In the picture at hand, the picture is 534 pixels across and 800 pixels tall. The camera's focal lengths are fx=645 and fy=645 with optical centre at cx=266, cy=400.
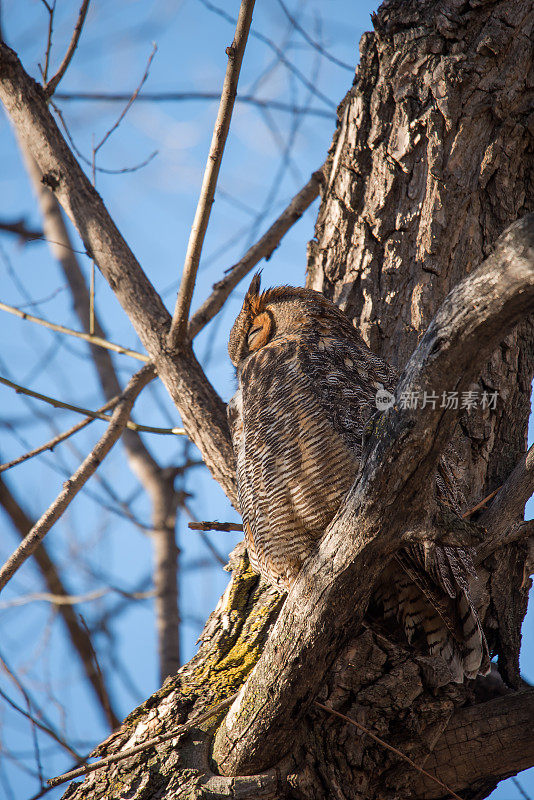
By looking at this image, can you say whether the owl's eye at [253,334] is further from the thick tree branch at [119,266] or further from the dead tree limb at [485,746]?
the dead tree limb at [485,746]

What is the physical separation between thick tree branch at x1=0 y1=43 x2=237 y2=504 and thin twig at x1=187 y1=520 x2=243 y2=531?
0.23 meters

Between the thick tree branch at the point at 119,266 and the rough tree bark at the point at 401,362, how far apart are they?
10mm

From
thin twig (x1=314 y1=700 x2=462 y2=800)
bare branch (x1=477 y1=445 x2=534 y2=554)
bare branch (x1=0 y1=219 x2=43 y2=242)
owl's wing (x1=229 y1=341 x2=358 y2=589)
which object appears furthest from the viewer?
bare branch (x1=0 y1=219 x2=43 y2=242)

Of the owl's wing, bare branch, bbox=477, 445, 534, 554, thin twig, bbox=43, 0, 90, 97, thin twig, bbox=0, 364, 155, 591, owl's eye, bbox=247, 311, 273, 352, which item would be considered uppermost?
thin twig, bbox=43, 0, 90, 97

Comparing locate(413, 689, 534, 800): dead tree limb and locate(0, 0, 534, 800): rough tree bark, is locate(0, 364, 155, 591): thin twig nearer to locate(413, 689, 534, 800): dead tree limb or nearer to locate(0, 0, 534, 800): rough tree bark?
locate(0, 0, 534, 800): rough tree bark

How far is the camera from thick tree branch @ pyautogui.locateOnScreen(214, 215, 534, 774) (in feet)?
3.87

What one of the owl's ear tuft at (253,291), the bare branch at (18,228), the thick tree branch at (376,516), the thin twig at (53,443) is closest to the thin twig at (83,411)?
the thin twig at (53,443)

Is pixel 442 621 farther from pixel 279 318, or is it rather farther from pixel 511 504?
pixel 279 318

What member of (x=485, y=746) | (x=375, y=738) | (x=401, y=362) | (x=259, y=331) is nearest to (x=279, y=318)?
(x=259, y=331)

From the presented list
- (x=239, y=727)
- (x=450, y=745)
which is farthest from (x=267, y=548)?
(x=450, y=745)

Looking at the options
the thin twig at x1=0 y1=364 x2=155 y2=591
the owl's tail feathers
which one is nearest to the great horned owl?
the owl's tail feathers

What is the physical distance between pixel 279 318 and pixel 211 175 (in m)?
0.70

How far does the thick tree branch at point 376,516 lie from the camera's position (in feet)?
3.87

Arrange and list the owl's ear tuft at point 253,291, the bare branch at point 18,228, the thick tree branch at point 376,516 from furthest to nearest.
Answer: the bare branch at point 18,228 < the owl's ear tuft at point 253,291 < the thick tree branch at point 376,516
